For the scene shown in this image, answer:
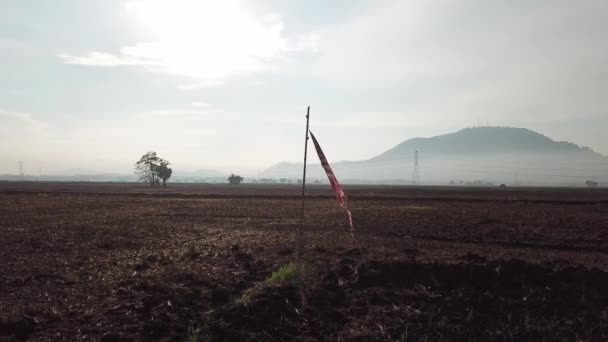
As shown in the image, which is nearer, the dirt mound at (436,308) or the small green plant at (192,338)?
the small green plant at (192,338)

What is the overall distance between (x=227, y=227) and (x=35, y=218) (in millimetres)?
13253

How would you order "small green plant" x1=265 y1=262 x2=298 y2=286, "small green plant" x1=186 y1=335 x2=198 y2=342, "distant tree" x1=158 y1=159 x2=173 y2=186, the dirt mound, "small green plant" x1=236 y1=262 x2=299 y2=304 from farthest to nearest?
"distant tree" x1=158 y1=159 x2=173 y2=186 → "small green plant" x1=265 y1=262 x2=298 y2=286 → "small green plant" x1=236 y1=262 x2=299 y2=304 → the dirt mound → "small green plant" x1=186 y1=335 x2=198 y2=342

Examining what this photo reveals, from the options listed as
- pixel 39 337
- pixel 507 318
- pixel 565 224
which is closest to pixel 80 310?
pixel 39 337

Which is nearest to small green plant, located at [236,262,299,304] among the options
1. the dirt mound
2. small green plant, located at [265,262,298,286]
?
small green plant, located at [265,262,298,286]

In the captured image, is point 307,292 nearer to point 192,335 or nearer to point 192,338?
point 192,335

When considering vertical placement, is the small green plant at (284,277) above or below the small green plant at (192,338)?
above

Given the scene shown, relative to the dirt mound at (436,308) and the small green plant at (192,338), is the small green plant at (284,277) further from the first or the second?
the small green plant at (192,338)

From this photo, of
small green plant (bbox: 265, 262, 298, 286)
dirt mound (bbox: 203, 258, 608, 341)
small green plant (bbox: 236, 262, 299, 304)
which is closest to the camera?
dirt mound (bbox: 203, 258, 608, 341)

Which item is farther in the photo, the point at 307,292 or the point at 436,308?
the point at 307,292

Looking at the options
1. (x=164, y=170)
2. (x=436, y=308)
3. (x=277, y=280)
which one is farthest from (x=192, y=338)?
(x=164, y=170)

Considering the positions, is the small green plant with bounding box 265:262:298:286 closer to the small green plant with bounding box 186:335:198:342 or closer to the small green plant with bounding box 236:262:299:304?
the small green plant with bounding box 236:262:299:304

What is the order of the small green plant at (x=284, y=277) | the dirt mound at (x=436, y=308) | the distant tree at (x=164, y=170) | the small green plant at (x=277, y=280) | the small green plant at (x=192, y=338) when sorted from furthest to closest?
the distant tree at (x=164, y=170), the small green plant at (x=284, y=277), the small green plant at (x=277, y=280), the dirt mound at (x=436, y=308), the small green plant at (x=192, y=338)

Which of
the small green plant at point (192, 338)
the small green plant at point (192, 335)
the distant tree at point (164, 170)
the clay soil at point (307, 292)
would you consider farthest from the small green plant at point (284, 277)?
the distant tree at point (164, 170)

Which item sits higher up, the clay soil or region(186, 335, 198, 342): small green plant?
the clay soil
